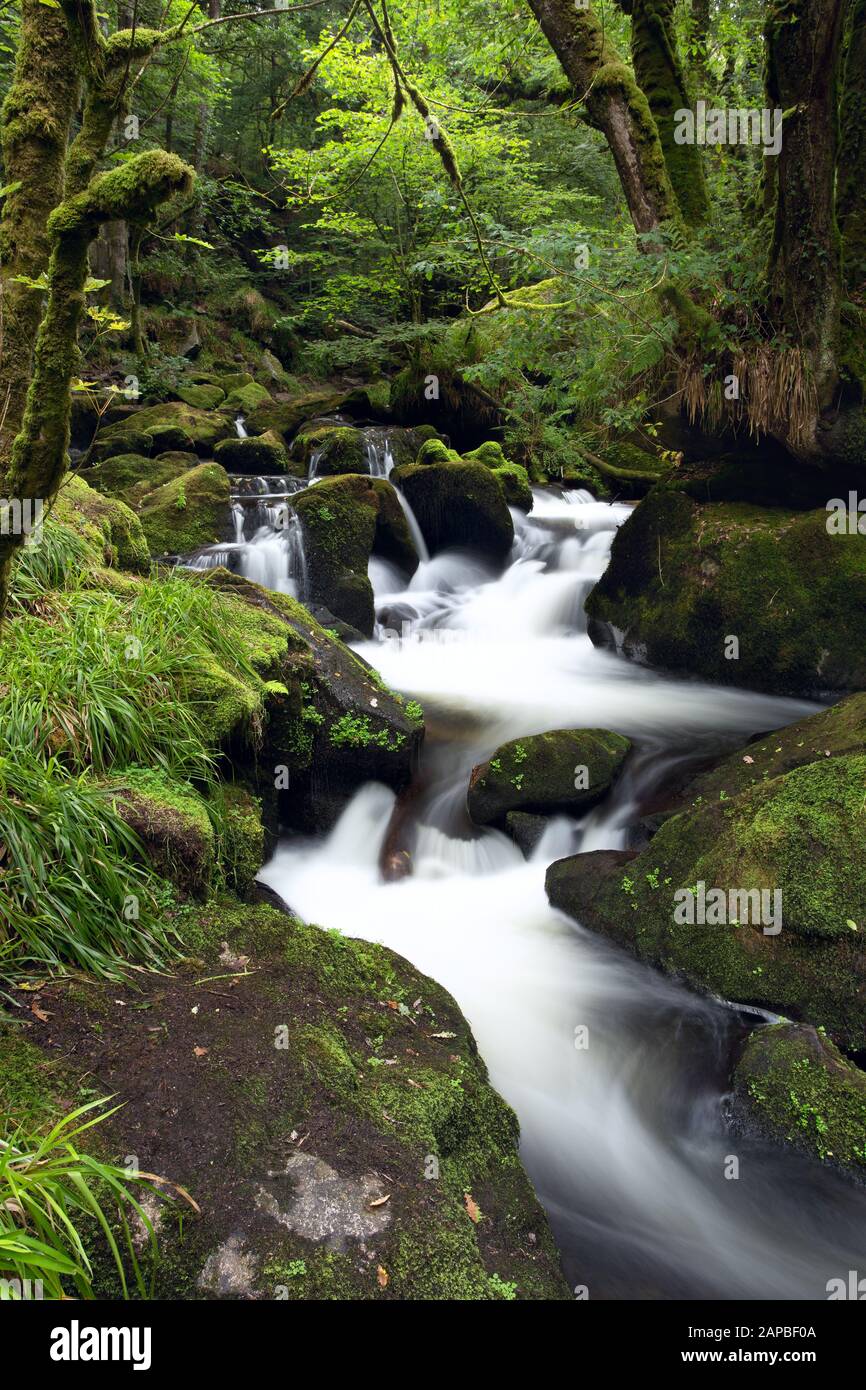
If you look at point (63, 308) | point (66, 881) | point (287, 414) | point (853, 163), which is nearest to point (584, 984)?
point (66, 881)

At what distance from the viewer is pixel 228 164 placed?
23.2 meters

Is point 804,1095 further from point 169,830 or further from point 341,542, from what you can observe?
point 341,542

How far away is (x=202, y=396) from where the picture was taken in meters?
16.3

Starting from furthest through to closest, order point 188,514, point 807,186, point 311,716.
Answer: point 188,514 < point 807,186 < point 311,716

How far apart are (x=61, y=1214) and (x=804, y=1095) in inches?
122

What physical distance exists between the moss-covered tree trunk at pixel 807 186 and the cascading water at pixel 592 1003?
3.25m

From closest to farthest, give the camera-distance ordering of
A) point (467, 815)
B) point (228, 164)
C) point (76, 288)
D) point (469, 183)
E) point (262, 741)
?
point (76, 288)
point (262, 741)
point (467, 815)
point (469, 183)
point (228, 164)

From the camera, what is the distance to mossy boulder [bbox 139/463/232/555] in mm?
9742

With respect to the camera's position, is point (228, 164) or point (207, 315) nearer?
point (207, 315)

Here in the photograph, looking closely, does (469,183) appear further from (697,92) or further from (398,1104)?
(398,1104)

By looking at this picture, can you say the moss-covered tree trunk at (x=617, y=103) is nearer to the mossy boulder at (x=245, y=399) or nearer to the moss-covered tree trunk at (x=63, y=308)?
the moss-covered tree trunk at (x=63, y=308)

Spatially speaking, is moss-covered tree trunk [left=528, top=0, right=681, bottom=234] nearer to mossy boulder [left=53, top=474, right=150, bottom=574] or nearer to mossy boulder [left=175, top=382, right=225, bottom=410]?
mossy boulder [left=53, top=474, right=150, bottom=574]
